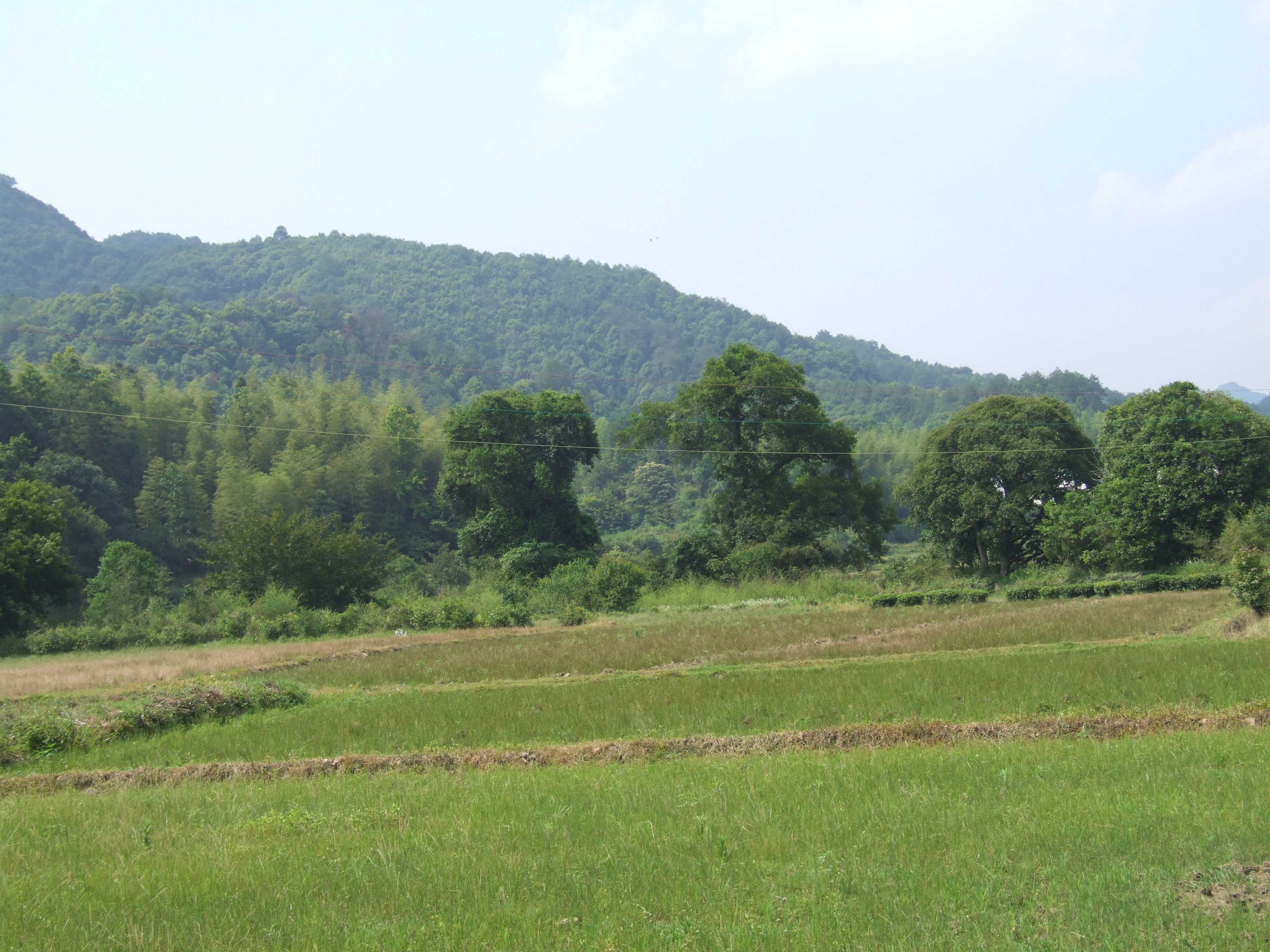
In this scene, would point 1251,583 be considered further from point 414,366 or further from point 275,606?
point 414,366

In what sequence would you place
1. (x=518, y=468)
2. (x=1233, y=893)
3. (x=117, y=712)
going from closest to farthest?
1. (x=1233, y=893)
2. (x=117, y=712)
3. (x=518, y=468)

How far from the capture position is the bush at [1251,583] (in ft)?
64.2

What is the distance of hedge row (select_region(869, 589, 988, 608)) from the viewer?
33562mm

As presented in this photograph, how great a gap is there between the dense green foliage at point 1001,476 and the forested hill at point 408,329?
2424 inches

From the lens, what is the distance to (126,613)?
38.7 metres

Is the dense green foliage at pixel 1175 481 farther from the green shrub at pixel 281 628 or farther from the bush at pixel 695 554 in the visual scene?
the green shrub at pixel 281 628

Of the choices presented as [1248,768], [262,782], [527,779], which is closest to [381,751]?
[262,782]

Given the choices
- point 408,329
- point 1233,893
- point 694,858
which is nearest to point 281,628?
point 694,858

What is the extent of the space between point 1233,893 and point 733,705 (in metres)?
8.37

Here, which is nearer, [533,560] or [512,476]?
[533,560]

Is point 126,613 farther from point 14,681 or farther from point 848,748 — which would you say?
point 848,748

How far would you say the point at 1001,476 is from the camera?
46.1m

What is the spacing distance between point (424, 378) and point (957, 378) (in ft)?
322

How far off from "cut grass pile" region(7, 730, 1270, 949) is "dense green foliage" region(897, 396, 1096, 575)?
38205 millimetres
